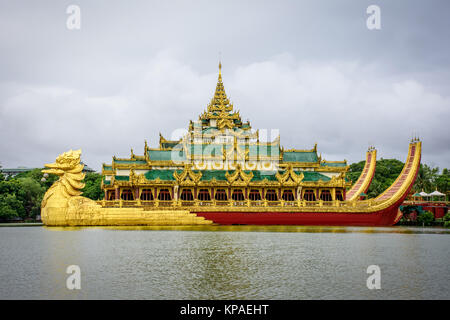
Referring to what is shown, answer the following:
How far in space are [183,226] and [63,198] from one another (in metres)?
10.8

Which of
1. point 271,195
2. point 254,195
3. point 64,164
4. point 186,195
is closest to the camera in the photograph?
point 64,164

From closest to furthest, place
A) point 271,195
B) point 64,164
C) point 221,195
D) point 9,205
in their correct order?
point 64,164 → point 221,195 → point 271,195 → point 9,205

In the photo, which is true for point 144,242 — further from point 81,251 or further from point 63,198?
point 63,198

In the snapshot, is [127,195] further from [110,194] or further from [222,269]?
[222,269]

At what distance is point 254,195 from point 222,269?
2861cm

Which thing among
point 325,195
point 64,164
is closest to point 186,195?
point 64,164

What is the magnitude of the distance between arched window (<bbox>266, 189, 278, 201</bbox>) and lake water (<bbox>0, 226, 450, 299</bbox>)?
19450mm

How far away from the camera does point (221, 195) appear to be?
145 feet

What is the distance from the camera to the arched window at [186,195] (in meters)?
43.7

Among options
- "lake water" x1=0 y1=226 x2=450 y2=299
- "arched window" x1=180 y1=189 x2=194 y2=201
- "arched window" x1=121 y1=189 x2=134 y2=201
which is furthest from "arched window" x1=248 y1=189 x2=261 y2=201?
"lake water" x1=0 y1=226 x2=450 y2=299

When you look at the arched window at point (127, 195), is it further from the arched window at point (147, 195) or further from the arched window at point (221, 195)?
the arched window at point (221, 195)

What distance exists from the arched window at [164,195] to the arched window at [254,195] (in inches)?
338

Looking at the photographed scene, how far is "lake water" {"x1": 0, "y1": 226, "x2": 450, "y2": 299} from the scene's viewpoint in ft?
42.1
